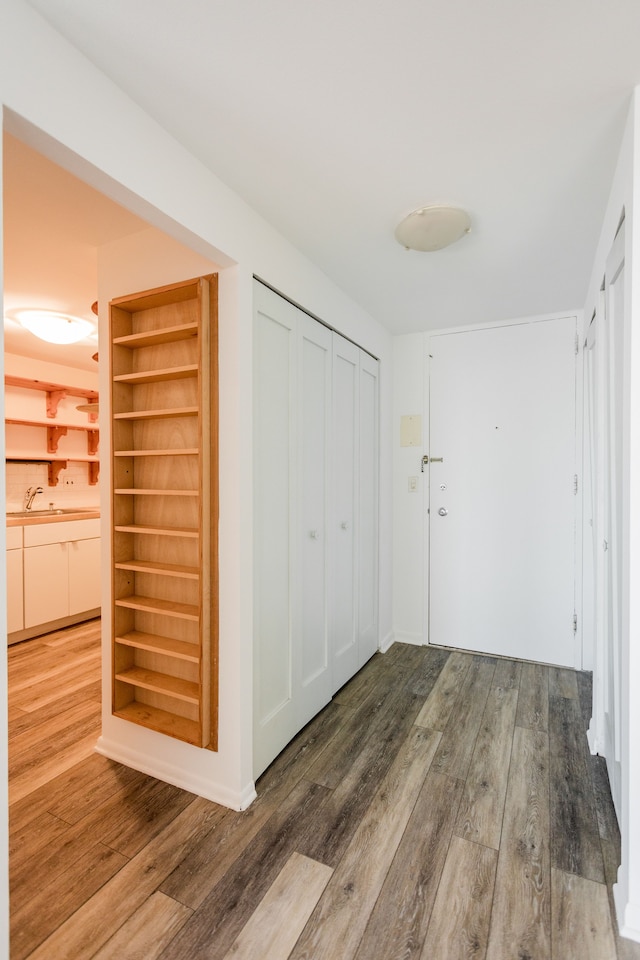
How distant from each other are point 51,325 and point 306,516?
2057mm

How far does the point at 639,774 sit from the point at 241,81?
7.43ft

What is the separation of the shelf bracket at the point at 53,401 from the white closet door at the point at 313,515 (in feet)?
10.7

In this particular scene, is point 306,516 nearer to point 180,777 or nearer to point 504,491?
point 180,777

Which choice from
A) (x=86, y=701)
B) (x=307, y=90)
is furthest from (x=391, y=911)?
(x=307, y=90)

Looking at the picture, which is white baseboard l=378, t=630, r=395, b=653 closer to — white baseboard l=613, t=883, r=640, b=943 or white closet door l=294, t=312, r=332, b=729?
white closet door l=294, t=312, r=332, b=729

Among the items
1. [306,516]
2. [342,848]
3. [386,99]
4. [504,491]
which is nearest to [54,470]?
[306,516]

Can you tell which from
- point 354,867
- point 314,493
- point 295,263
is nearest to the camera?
point 354,867

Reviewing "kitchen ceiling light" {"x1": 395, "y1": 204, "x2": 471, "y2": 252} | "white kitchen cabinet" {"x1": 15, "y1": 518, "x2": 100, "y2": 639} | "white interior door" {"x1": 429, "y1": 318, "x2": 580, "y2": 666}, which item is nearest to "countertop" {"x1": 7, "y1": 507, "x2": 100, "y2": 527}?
"white kitchen cabinet" {"x1": 15, "y1": 518, "x2": 100, "y2": 639}

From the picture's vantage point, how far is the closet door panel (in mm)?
2340

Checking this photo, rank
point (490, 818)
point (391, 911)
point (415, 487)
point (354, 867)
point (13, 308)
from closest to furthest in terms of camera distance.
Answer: point (391, 911) → point (354, 867) → point (490, 818) → point (13, 308) → point (415, 487)

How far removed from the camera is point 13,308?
9.76 ft

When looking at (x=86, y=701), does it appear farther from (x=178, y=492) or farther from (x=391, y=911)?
(x=391, y=911)

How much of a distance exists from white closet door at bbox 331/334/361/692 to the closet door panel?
114 millimetres

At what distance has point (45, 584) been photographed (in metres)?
3.91
